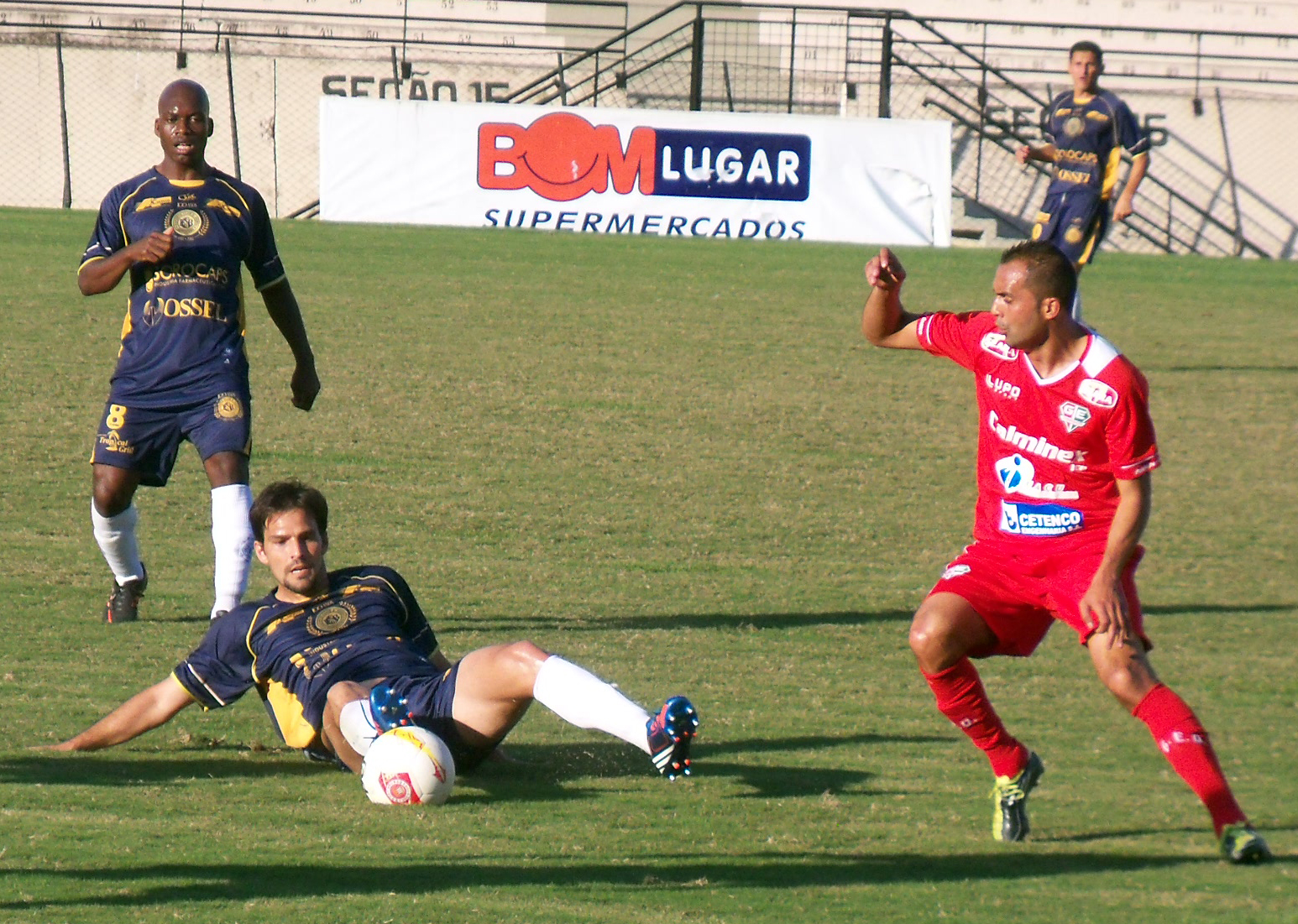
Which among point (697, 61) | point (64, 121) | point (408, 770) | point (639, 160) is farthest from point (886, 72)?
point (408, 770)

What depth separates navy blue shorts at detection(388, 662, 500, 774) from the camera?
496 centimetres

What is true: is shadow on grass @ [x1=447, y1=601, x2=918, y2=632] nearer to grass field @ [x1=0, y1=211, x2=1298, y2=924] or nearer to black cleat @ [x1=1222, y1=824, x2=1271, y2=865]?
grass field @ [x1=0, y1=211, x2=1298, y2=924]

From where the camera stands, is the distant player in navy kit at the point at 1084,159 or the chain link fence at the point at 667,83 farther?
the chain link fence at the point at 667,83

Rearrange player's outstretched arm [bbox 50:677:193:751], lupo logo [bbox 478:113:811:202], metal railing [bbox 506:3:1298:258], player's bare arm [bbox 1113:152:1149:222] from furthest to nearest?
metal railing [bbox 506:3:1298:258] → lupo logo [bbox 478:113:811:202] → player's bare arm [bbox 1113:152:1149:222] → player's outstretched arm [bbox 50:677:193:751]

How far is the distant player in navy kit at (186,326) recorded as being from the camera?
254 inches

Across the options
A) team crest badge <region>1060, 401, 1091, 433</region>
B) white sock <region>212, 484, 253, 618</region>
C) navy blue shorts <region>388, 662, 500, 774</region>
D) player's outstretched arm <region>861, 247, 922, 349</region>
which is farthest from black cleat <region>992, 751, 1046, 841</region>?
white sock <region>212, 484, 253, 618</region>

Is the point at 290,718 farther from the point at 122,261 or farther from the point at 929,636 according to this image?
the point at 122,261

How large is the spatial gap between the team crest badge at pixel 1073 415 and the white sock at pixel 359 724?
2.13m

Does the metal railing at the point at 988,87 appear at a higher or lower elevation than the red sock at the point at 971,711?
higher

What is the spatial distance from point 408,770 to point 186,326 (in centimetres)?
255

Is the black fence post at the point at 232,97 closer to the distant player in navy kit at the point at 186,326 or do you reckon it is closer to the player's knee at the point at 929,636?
the distant player in navy kit at the point at 186,326

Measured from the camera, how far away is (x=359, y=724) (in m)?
4.88

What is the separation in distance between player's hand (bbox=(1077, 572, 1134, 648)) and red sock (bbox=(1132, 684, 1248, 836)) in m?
0.19

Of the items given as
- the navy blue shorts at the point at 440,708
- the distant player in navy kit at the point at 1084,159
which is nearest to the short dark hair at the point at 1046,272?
the navy blue shorts at the point at 440,708
